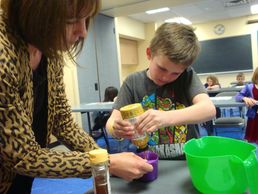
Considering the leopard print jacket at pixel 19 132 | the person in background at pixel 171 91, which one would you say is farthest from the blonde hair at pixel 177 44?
the leopard print jacket at pixel 19 132

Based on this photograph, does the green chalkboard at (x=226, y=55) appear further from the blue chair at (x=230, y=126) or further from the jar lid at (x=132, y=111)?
the jar lid at (x=132, y=111)

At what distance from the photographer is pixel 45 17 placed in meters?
0.57

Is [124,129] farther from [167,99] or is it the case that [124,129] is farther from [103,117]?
[103,117]

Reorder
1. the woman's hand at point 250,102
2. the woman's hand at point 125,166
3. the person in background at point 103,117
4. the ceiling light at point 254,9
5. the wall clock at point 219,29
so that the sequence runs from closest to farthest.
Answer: the woman's hand at point 125,166
the woman's hand at point 250,102
the person in background at point 103,117
the ceiling light at point 254,9
the wall clock at point 219,29

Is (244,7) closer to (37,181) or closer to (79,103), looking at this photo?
(79,103)

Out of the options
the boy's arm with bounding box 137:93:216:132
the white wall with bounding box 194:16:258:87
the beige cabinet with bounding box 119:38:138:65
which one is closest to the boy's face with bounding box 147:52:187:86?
the boy's arm with bounding box 137:93:216:132

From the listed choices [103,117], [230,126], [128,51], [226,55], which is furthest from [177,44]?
[226,55]

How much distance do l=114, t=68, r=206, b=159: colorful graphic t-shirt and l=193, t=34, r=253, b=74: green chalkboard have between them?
6.83 meters

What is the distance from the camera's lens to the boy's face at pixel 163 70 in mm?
1007

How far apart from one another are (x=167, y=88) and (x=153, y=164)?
412 mm

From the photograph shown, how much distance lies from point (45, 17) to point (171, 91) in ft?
2.15

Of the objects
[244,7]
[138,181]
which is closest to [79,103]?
[138,181]

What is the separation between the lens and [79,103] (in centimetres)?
429

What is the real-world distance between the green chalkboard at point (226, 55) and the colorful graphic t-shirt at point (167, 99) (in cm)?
683
